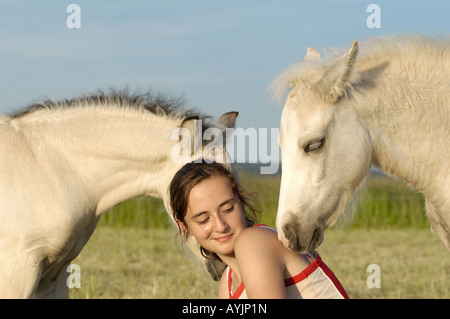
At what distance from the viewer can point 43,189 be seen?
408cm

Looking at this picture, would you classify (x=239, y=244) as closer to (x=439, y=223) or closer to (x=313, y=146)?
(x=313, y=146)

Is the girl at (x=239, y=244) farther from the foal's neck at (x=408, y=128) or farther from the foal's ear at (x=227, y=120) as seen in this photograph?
the foal's ear at (x=227, y=120)

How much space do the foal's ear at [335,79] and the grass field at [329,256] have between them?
820 millimetres

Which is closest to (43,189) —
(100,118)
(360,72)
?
(100,118)

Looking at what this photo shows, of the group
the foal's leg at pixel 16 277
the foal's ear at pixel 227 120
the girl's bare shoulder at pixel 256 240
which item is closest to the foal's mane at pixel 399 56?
the foal's ear at pixel 227 120

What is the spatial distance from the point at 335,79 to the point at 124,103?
6.59 ft

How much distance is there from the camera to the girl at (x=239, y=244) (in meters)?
2.23

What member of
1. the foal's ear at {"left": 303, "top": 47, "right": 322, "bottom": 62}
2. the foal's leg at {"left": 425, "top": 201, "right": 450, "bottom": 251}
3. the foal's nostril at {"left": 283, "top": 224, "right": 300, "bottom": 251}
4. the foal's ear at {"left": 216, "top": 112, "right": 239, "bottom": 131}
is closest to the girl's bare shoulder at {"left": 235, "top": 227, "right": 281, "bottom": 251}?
the foal's nostril at {"left": 283, "top": 224, "right": 300, "bottom": 251}

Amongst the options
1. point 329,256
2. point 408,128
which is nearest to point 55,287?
point 408,128

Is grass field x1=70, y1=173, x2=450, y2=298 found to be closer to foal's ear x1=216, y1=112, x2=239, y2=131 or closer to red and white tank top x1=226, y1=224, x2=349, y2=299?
foal's ear x1=216, y1=112, x2=239, y2=131

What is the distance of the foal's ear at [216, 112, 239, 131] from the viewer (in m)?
4.48

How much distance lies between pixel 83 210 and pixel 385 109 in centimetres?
242
